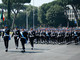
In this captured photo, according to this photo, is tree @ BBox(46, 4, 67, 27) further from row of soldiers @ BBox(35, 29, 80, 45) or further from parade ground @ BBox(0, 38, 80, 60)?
parade ground @ BBox(0, 38, 80, 60)

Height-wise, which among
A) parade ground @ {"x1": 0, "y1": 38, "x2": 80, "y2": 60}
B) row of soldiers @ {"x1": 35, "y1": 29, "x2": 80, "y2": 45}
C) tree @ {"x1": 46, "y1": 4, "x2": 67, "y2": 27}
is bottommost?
parade ground @ {"x1": 0, "y1": 38, "x2": 80, "y2": 60}

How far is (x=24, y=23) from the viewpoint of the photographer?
96.7m

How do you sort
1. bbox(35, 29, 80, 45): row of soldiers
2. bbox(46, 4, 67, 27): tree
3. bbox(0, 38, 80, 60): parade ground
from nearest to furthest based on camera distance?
bbox(0, 38, 80, 60): parade ground, bbox(35, 29, 80, 45): row of soldiers, bbox(46, 4, 67, 27): tree

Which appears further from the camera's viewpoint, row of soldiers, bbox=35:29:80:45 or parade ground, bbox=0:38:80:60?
row of soldiers, bbox=35:29:80:45

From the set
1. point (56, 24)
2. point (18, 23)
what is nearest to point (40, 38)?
point (56, 24)

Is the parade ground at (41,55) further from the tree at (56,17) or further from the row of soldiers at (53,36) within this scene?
the tree at (56,17)

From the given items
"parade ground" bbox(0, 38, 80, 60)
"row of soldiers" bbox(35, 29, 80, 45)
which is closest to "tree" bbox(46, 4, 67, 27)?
"row of soldiers" bbox(35, 29, 80, 45)

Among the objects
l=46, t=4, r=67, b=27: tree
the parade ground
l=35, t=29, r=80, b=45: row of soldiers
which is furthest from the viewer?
l=46, t=4, r=67, b=27: tree

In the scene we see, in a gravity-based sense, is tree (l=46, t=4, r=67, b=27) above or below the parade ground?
above

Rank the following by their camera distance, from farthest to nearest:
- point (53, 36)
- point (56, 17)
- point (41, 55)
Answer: point (56, 17) < point (53, 36) < point (41, 55)

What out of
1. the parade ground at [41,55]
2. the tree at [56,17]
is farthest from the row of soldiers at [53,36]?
the tree at [56,17]

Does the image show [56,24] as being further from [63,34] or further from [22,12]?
[63,34]

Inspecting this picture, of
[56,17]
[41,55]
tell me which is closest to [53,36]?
[41,55]

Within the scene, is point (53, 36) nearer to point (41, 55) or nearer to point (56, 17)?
point (41, 55)
